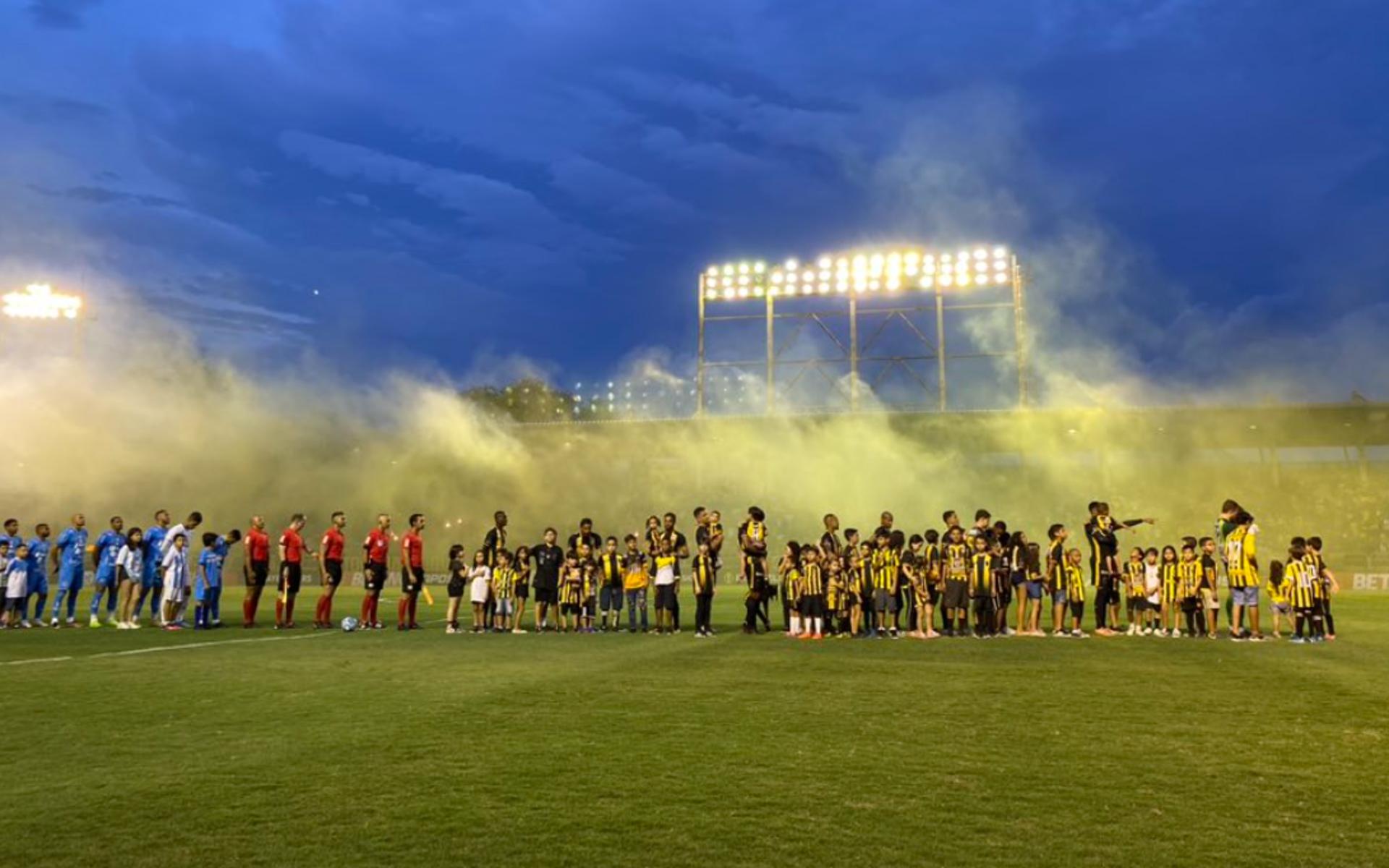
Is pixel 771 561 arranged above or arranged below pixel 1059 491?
below

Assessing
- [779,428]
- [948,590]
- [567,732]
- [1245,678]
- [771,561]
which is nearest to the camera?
[567,732]

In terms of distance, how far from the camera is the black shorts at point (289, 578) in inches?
609

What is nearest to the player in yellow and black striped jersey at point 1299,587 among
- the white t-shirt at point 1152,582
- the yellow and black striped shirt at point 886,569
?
the white t-shirt at point 1152,582

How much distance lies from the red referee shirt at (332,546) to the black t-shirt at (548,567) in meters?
3.21

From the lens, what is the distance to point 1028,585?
14.8m

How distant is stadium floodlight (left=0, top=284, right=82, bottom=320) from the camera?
40.5 metres

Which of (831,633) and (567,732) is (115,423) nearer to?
(831,633)

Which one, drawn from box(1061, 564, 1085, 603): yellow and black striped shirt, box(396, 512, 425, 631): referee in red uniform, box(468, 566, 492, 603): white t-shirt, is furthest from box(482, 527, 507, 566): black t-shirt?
box(1061, 564, 1085, 603): yellow and black striped shirt

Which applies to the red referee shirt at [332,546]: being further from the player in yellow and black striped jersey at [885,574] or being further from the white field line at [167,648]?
the player in yellow and black striped jersey at [885,574]

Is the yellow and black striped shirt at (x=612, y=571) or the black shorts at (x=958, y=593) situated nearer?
the black shorts at (x=958, y=593)

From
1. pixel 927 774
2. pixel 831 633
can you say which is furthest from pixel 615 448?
pixel 927 774

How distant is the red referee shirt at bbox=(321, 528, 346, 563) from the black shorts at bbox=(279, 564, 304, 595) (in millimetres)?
468

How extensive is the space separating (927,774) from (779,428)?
4473 cm

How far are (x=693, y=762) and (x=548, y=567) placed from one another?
1016cm
